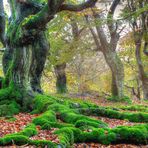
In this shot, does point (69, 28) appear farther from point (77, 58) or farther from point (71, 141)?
→ point (71, 141)

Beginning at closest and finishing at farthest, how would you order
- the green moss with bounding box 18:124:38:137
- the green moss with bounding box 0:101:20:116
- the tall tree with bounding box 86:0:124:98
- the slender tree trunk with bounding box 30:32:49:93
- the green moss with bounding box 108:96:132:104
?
the green moss with bounding box 18:124:38:137
the green moss with bounding box 0:101:20:116
the slender tree trunk with bounding box 30:32:49:93
the green moss with bounding box 108:96:132:104
the tall tree with bounding box 86:0:124:98

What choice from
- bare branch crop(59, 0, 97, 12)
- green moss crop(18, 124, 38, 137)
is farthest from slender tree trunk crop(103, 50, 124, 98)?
green moss crop(18, 124, 38, 137)

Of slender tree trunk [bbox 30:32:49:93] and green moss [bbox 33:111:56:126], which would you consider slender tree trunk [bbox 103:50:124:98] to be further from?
green moss [bbox 33:111:56:126]

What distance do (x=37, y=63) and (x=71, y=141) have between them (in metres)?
7.39

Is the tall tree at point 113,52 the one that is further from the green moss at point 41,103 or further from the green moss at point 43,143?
the green moss at point 43,143

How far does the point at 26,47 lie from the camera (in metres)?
15.2

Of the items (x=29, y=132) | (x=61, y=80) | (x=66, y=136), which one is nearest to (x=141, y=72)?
(x=61, y=80)

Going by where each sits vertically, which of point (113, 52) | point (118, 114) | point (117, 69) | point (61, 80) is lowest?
point (118, 114)

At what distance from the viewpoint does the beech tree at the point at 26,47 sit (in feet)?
46.6

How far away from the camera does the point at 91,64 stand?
38.3 m

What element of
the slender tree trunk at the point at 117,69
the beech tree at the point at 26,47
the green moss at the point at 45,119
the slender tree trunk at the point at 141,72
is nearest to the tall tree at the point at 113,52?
the slender tree trunk at the point at 117,69

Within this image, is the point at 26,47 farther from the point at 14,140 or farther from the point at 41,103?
the point at 14,140

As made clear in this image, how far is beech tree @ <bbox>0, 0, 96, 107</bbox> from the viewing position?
Answer: 46.6 ft

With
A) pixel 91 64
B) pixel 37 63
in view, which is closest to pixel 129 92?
pixel 91 64
